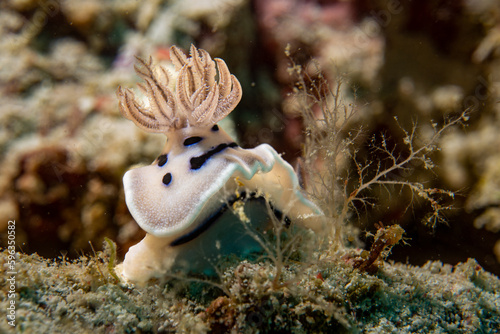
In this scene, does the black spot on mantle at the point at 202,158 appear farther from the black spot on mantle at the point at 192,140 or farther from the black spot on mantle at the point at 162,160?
the black spot on mantle at the point at 162,160

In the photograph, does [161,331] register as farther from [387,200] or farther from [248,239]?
[387,200]

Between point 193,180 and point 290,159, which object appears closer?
point 193,180

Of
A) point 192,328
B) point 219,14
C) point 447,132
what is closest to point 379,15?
point 447,132

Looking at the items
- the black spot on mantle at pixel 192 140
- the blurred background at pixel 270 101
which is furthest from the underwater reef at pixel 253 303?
the black spot on mantle at pixel 192 140

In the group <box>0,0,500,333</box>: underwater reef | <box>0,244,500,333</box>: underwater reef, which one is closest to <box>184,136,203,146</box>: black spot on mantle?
<box>0,0,500,333</box>: underwater reef

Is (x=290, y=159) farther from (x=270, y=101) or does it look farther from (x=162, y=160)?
(x=162, y=160)

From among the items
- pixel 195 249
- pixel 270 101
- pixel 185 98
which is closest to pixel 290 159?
pixel 270 101

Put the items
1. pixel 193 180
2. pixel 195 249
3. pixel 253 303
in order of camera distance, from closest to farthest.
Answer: pixel 253 303, pixel 193 180, pixel 195 249
